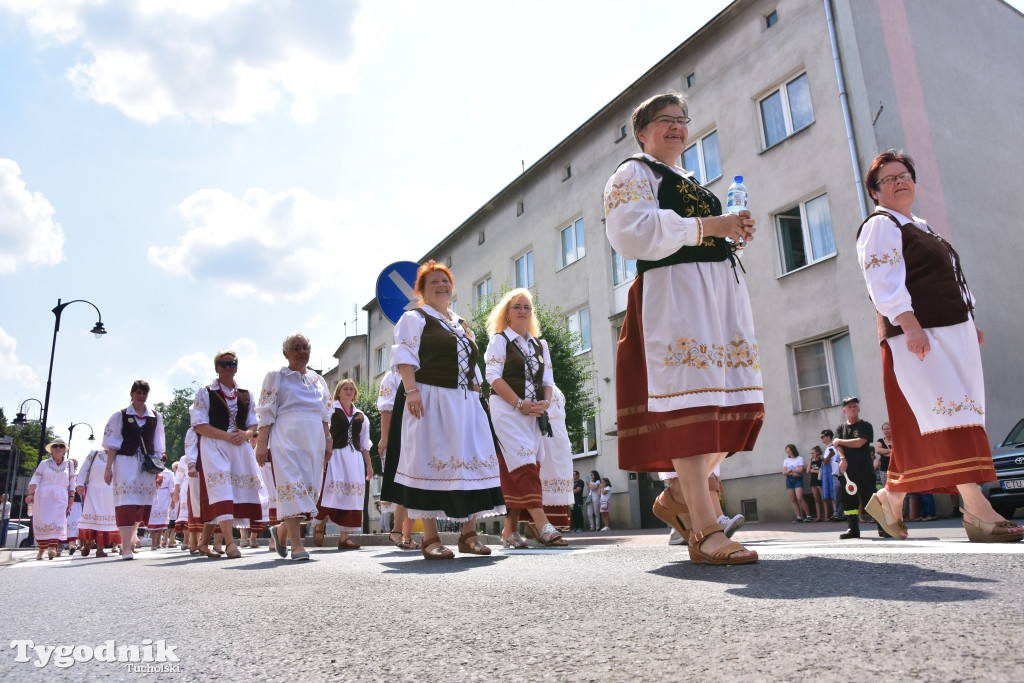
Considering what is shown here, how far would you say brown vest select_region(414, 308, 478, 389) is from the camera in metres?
6.30

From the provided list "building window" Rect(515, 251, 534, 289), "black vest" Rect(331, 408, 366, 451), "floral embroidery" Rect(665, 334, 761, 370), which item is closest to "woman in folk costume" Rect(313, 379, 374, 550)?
"black vest" Rect(331, 408, 366, 451)

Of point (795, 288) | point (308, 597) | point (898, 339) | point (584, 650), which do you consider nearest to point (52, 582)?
point (308, 597)

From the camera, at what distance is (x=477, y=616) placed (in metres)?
2.50

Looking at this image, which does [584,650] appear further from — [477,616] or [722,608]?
[477,616]

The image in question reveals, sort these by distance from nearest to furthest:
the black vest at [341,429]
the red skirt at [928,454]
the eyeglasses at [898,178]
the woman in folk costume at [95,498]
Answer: the red skirt at [928,454] < the eyeglasses at [898,178] < the black vest at [341,429] < the woman in folk costume at [95,498]

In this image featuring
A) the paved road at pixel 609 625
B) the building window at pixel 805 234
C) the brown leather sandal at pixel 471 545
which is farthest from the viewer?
the building window at pixel 805 234

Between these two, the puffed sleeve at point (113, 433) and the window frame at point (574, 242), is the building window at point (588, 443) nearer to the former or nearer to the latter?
the window frame at point (574, 242)

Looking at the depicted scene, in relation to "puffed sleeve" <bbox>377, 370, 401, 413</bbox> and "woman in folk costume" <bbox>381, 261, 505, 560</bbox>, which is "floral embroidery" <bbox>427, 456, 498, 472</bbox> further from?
"puffed sleeve" <bbox>377, 370, 401, 413</bbox>

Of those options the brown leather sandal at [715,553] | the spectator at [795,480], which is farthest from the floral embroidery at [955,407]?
the spectator at [795,480]

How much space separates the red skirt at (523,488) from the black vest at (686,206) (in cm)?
410

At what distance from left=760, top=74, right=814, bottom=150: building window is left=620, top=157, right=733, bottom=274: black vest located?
51.2ft

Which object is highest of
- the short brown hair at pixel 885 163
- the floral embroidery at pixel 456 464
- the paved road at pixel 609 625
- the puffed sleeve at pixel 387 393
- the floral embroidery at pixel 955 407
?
the short brown hair at pixel 885 163

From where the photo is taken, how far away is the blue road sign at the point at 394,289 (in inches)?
328

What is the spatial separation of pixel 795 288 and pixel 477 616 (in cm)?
1682
